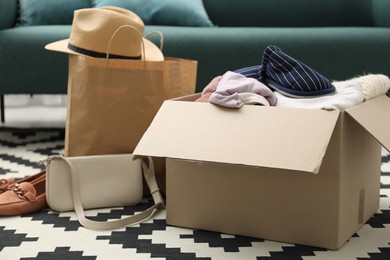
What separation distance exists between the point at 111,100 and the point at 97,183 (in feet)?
0.75

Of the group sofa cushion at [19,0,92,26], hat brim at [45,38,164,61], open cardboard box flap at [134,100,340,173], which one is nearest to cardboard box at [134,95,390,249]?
open cardboard box flap at [134,100,340,173]

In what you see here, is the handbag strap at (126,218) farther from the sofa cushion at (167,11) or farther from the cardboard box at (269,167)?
the sofa cushion at (167,11)

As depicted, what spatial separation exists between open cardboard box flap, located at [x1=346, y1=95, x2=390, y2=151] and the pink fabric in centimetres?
22

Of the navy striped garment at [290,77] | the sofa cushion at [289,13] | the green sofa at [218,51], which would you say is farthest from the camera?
the sofa cushion at [289,13]

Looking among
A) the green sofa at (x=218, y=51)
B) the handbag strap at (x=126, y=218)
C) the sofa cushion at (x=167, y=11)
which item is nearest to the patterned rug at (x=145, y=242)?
the handbag strap at (x=126, y=218)

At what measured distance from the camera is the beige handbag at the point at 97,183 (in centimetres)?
174

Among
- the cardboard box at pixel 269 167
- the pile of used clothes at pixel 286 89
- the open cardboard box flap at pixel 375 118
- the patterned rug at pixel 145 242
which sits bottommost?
the patterned rug at pixel 145 242

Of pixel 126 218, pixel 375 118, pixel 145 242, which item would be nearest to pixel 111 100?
pixel 126 218

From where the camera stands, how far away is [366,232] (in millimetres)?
1637

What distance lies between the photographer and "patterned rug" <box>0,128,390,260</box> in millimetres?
1485

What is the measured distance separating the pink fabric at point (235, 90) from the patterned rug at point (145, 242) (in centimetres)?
32

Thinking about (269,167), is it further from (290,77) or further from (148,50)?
(148,50)

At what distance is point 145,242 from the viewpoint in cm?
157

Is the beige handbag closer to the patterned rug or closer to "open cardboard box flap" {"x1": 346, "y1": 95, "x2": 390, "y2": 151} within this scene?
the patterned rug
